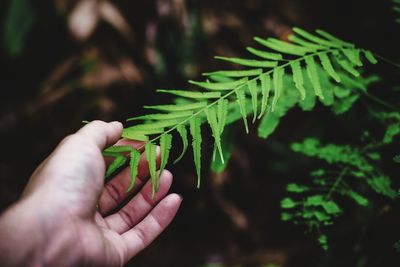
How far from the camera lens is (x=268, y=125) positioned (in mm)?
Result: 1268

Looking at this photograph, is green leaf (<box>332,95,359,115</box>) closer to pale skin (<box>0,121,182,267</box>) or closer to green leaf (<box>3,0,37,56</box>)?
pale skin (<box>0,121,182,267</box>)

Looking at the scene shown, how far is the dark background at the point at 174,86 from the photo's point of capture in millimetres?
2654

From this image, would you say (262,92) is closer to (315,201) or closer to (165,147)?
(165,147)

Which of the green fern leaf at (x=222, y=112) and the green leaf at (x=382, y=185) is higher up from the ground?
the green fern leaf at (x=222, y=112)

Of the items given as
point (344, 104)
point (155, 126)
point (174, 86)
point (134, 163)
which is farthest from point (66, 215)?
point (174, 86)

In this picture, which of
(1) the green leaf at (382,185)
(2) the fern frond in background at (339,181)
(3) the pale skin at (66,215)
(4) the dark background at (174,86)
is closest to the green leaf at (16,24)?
(4) the dark background at (174,86)

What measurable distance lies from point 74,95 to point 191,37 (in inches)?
42.6

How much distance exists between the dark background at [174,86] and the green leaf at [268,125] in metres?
1.14

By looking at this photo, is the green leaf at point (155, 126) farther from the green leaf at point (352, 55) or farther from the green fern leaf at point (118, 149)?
the green leaf at point (352, 55)

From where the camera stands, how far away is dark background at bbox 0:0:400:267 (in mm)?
2654

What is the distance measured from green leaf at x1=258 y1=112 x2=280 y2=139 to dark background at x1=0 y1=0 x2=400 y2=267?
1142mm

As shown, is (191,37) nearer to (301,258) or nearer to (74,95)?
(74,95)

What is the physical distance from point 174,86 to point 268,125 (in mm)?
1716

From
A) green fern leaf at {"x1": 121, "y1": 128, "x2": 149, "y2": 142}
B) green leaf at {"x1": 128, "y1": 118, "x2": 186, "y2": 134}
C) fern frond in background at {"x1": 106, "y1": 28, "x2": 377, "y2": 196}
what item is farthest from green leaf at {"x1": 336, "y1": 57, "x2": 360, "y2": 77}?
green fern leaf at {"x1": 121, "y1": 128, "x2": 149, "y2": 142}
